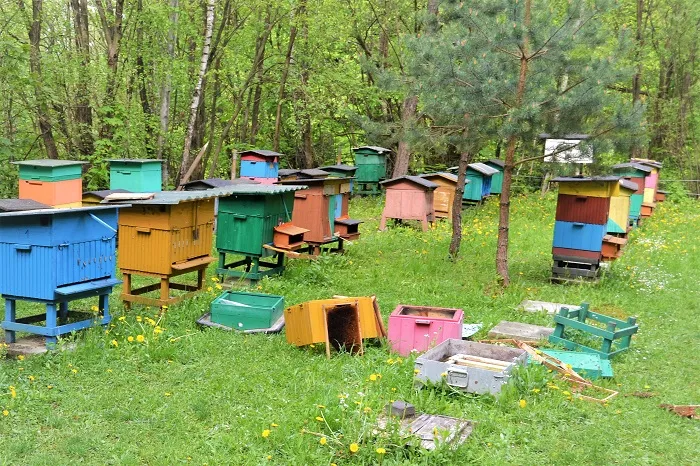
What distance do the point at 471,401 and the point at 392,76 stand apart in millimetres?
7448

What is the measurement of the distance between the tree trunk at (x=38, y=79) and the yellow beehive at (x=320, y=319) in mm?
12444

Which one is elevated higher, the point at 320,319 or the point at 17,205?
the point at 17,205

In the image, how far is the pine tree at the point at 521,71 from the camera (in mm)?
10188

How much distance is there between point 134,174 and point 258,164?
4.25m

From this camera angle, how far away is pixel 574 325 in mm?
8156

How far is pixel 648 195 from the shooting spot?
19984 mm

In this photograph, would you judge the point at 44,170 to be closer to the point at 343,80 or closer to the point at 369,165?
the point at 369,165

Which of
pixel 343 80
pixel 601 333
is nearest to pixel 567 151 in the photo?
pixel 601 333

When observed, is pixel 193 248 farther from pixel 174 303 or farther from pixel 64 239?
pixel 64 239

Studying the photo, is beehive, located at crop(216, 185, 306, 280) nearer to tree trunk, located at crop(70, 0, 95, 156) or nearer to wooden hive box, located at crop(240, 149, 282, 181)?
wooden hive box, located at crop(240, 149, 282, 181)

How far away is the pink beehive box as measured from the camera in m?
7.58

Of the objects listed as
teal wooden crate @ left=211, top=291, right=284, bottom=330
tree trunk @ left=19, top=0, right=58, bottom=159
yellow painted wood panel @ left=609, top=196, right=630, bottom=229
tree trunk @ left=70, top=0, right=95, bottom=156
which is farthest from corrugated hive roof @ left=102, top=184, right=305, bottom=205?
tree trunk @ left=70, top=0, right=95, bottom=156

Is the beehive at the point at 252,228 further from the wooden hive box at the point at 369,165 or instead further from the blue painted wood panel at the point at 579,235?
the wooden hive box at the point at 369,165

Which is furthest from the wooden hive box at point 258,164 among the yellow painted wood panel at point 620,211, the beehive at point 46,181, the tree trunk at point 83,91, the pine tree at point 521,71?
the yellow painted wood panel at point 620,211
